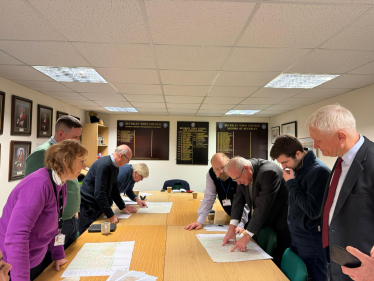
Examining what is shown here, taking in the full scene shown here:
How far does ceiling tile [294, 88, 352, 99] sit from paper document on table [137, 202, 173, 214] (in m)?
2.72

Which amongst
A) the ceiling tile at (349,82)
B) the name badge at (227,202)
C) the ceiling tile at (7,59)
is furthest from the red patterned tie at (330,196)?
the ceiling tile at (7,59)

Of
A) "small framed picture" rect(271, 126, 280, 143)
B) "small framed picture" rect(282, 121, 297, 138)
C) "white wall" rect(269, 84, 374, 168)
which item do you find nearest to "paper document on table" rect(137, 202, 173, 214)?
"white wall" rect(269, 84, 374, 168)

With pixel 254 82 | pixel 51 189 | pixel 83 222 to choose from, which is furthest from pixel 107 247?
pixel 254 82

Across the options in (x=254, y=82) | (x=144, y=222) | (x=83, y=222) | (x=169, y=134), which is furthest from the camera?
(x=169, y=134)

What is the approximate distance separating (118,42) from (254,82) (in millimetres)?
1892

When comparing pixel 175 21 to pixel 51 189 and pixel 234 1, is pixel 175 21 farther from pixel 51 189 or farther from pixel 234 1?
pixel 51 189

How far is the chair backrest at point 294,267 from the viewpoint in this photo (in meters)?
1.37

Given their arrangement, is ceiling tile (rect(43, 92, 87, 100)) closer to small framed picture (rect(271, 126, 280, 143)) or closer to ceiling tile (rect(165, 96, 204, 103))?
ceiling tile (rect(165, 96, 204, 103))

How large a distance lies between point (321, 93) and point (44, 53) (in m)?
3.81

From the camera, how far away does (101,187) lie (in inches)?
97.0

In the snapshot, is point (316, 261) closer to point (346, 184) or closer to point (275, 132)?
point (346, 184)

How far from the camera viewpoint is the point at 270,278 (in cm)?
138

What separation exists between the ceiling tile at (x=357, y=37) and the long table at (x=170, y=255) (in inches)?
69.2

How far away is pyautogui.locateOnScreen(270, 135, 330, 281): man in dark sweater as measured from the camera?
1.63m
